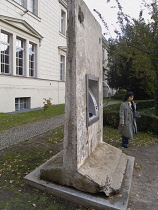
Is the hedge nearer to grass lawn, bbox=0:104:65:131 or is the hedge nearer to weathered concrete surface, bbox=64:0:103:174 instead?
grass lawn, bbox=0:104:65:131

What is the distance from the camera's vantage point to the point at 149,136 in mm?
6930

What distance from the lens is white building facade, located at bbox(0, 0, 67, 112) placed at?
36.6 feet

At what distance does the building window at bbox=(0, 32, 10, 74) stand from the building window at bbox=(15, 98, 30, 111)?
1.96m

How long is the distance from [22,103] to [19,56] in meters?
3.05

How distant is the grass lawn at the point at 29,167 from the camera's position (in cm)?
269

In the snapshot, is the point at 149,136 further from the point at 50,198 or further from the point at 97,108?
the point at 50,198

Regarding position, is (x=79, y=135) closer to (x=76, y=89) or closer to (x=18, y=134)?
(x=76, y=89)

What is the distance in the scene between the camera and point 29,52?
529 inches

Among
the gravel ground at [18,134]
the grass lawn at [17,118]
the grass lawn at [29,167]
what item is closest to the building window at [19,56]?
the grass lawn at [17,118]

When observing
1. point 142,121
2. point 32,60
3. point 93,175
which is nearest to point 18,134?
point 93,175

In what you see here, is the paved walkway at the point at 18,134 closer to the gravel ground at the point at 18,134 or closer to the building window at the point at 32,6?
the gravel ground at the point at 18,134

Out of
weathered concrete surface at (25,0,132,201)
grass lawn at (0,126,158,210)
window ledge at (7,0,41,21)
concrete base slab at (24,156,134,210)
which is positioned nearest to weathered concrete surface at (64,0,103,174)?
weathered concrete surface at (25,0,132,201)

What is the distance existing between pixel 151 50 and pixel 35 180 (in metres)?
7.00

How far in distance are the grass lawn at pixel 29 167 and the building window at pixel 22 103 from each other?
21.2 ft
